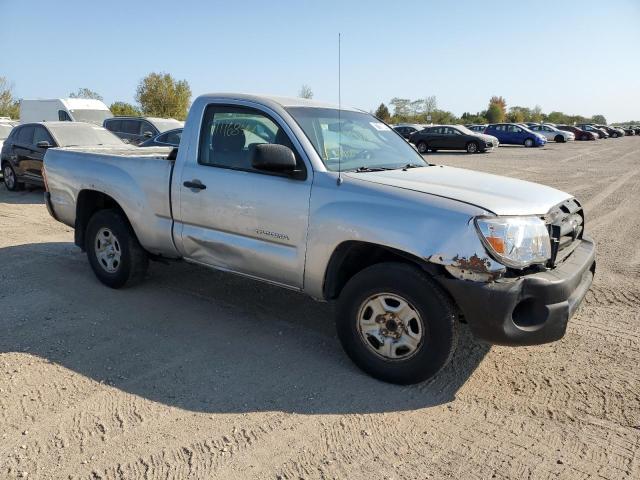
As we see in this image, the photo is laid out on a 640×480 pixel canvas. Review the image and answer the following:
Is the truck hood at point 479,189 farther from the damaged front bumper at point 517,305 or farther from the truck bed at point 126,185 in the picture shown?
the truck bed at point 126,185

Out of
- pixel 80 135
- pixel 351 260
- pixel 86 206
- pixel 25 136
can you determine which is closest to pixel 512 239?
pixel 351 260

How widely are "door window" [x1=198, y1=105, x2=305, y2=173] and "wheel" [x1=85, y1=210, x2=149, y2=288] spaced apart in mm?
1289

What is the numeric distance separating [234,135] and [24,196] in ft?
30.5

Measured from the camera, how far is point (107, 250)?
5.40m

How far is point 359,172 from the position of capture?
393cm

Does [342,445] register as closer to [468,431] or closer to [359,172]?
[468,431]

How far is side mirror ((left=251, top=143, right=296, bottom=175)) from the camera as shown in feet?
12.1

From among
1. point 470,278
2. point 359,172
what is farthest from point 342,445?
point 359,172

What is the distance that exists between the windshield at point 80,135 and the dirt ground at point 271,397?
6910 mm

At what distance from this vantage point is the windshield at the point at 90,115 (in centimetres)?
1789

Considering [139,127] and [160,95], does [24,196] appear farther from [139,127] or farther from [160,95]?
[160,95]

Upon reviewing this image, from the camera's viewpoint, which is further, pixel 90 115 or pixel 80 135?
pixel 90 115

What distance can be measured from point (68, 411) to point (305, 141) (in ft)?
7.89

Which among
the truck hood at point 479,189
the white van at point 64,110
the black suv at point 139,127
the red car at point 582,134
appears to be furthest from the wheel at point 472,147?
the truck hood at point 479,189
